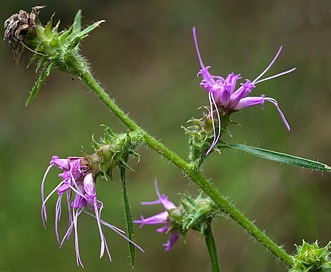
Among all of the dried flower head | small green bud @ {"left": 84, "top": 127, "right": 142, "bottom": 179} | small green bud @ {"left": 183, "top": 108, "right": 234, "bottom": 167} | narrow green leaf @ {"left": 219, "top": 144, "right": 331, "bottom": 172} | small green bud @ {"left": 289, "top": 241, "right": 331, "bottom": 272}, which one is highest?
the dried flower head

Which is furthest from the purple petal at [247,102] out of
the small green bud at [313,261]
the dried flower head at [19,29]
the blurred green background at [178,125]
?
the blurred green background at [178,125]

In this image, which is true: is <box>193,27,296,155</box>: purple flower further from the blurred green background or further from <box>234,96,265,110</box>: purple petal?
the blurred green background

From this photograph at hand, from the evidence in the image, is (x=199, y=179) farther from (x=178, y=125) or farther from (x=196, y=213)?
(x=178, y=125)

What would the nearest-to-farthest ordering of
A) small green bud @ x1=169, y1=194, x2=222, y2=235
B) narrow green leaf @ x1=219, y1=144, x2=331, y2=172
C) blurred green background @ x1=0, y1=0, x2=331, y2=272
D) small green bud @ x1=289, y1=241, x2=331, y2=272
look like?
narrow green leaf @ x1=219, y1=144, x2=331, y2=172 < small green bud @ x1=289, y1=241, x2=331, y2=272 < small green bud @ x1=169, y1=194, x2=222, y2=235 < blurred green background @ x1=0, y1=0, x2=331, y2=272

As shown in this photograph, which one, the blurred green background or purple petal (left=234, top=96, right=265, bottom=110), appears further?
the blurred green background

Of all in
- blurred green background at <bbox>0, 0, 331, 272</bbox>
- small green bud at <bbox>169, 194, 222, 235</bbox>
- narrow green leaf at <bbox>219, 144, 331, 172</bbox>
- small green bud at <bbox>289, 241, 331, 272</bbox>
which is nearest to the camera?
narrow green leaf at <bbox>219, 144, 331, 172</bbox>

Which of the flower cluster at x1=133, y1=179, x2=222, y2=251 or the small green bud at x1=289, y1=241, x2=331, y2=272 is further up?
the flower cluster at x1=133, y1=179, x2=222, y2=251

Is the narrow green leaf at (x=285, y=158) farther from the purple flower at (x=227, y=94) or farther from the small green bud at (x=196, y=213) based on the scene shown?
the small green bud at (x=196, y=213)

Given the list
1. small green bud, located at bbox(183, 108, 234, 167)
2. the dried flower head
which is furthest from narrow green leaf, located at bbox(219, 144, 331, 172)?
the dried flower head

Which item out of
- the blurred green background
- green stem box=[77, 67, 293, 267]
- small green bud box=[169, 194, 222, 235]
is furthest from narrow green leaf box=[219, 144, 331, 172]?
the blurred green background

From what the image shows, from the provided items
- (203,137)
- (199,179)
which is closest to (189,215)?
(199,179)
